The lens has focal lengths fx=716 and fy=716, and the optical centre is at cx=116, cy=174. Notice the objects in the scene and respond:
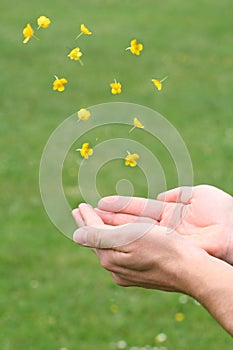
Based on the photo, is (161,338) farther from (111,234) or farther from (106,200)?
(111,234)

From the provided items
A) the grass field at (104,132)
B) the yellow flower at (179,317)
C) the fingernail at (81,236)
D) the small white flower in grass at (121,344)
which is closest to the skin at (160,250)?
the fingernail at (81,236)

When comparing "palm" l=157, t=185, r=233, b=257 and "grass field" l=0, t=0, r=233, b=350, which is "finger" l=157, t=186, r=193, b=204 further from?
"grass field" l=0, t=0, r=233, b=350

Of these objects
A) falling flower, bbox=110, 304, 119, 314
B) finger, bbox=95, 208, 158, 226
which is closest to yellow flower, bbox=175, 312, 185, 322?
falling flower, bbox=110, 304, 119, 314

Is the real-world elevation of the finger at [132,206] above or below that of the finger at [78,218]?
above

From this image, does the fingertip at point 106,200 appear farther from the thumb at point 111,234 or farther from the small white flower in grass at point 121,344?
the small white flower in grass at point 121,344

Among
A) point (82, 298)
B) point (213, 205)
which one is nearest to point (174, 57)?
point (82, 298)
